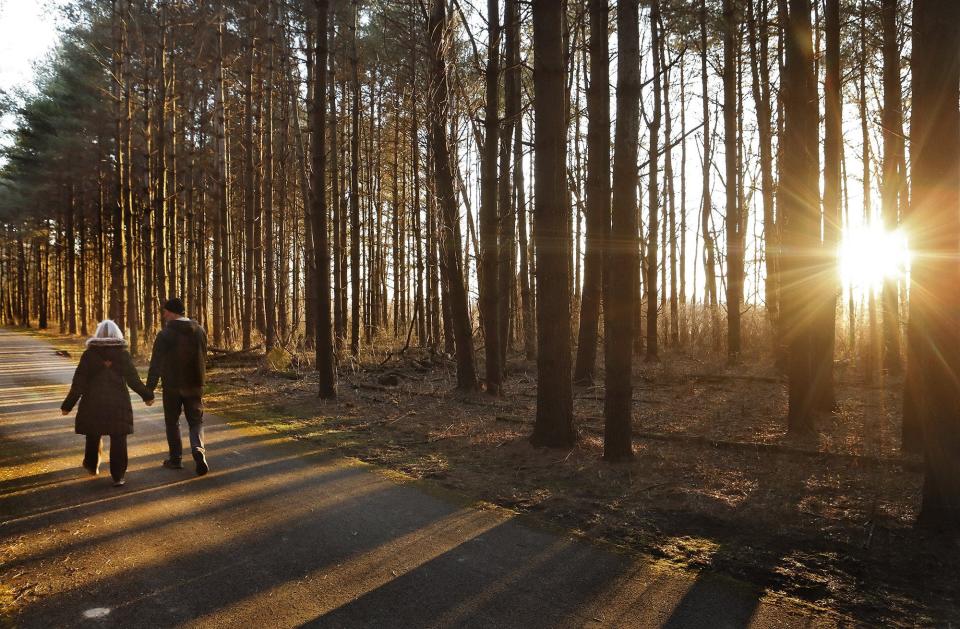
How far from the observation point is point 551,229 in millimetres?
7625

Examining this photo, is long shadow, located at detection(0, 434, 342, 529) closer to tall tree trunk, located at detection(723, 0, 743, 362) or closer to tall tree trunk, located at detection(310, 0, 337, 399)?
tall tree trunk, located at detection(310, 0, 337, 399)

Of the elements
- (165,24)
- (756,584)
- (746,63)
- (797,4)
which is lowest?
(756,584)

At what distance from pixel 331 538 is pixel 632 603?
7.77 feet

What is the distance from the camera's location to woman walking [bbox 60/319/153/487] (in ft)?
20.8

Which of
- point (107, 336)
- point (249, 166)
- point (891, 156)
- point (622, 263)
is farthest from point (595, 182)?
point (249, 166)

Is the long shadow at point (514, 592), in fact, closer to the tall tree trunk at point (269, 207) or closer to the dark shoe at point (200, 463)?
the dark shoe at point (200, 463)

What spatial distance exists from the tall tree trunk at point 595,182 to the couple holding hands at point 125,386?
19.1 feet

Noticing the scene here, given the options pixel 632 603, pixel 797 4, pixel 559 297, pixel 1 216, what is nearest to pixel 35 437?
pixel 559 297

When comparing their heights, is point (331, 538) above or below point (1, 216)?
below

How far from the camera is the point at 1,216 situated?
118 ft

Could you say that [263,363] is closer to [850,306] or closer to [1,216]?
[850,306]

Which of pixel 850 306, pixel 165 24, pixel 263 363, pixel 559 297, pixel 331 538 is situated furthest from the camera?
pixel 850 306

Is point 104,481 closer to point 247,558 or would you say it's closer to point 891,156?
point 247,558

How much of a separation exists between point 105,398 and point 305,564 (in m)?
3.49
